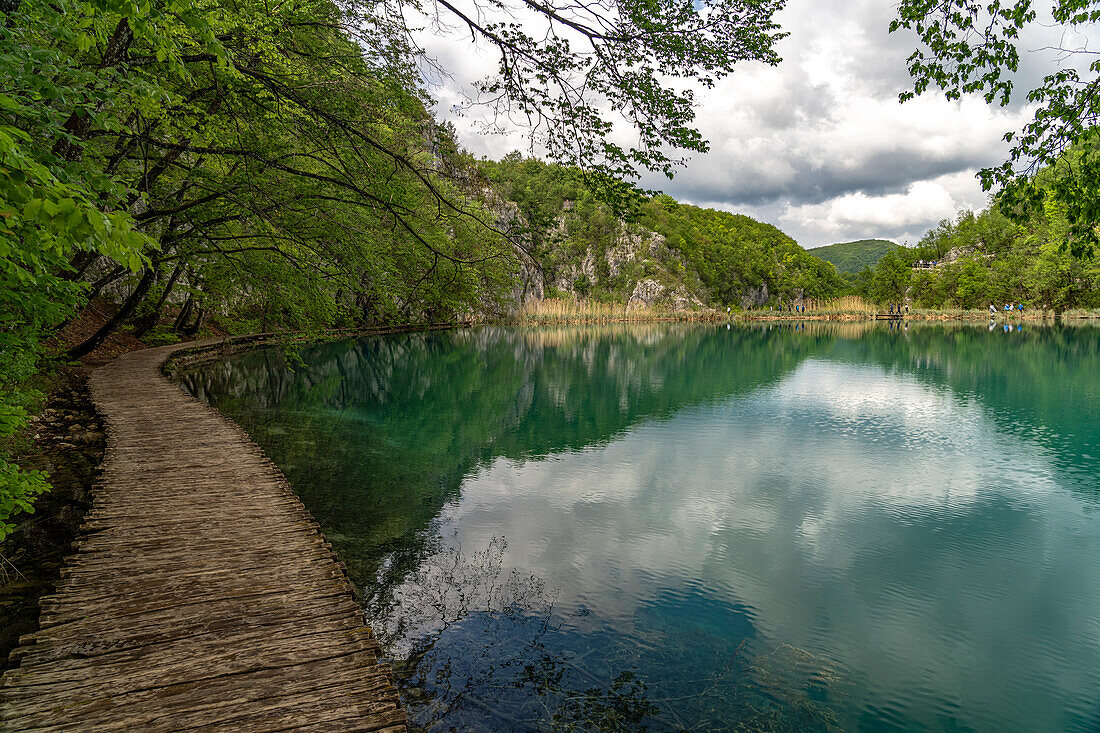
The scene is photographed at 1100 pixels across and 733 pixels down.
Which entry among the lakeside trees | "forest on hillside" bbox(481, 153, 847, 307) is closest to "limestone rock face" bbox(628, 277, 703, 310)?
"forest on hillside" bbox(481, 153, 847, 307)

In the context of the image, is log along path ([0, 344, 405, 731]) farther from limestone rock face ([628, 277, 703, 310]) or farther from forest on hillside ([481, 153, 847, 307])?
limestone rock face ([628, 277, 703, 310])

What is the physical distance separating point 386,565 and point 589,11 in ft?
27.6

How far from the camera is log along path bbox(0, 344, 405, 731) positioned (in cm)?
423

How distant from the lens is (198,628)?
5.26 m

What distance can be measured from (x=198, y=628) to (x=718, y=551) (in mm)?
8186

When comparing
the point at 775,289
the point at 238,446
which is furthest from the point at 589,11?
the point at 775,289

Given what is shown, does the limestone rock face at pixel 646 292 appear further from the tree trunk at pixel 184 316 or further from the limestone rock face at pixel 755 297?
the tree trunk at pixel 184 316

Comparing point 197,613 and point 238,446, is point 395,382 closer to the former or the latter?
point 238,446

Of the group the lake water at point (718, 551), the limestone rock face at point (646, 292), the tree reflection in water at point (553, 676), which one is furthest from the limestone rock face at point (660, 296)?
the tree reflection in water at point (553, 676)

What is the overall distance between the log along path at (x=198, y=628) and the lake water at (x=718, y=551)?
4.97 ft

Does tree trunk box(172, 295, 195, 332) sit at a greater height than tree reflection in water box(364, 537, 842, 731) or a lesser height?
greater

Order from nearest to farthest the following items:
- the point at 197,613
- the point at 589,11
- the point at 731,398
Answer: the point at 197,613
the point at 589,11
the point at 731,398

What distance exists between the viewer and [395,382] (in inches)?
1144

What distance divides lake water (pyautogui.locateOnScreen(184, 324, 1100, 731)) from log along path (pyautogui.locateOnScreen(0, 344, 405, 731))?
1.51 m
